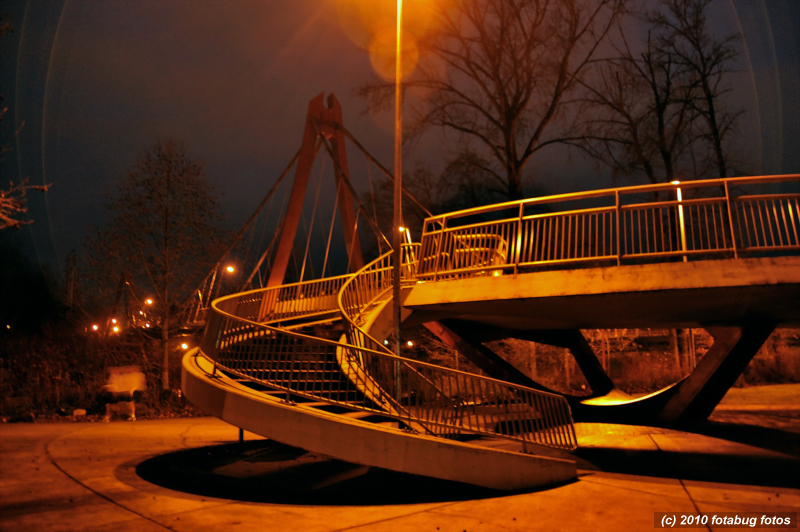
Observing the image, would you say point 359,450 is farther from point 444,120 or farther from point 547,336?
point 444,120

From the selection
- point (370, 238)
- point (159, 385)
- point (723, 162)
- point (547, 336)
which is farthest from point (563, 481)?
point (370, 238)

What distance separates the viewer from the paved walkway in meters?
6.21

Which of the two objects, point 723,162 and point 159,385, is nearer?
point 159,385

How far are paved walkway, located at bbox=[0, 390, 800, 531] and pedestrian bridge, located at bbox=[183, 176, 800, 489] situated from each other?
760mm

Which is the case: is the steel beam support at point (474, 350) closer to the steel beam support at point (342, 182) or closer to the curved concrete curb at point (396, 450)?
the curved concrete curb at point (396, 450)

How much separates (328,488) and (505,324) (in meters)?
8.23

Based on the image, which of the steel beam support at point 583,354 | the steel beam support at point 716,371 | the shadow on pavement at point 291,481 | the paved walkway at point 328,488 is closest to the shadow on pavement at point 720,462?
the paved walkway at point 328,488

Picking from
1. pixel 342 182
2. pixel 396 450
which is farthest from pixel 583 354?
pixel 342 182

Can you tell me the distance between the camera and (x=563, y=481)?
852 centimetres

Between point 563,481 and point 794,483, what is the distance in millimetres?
3632

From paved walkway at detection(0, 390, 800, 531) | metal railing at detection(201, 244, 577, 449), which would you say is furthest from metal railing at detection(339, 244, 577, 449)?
paved walkway at detection(0, 390, 800, 531)

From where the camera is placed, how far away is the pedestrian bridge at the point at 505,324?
8109mm

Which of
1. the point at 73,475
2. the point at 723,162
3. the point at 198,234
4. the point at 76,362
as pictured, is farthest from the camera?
the point at 723,162

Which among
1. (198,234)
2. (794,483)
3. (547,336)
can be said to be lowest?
(794,483)
